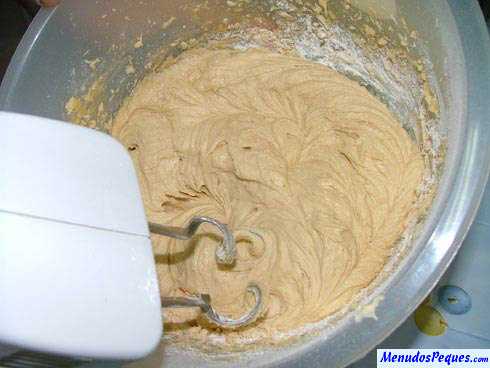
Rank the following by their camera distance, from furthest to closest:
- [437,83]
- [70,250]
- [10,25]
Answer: [10,25] < [437,83] < [70,250]

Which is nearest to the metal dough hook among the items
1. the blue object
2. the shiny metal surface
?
the shiny metal surface

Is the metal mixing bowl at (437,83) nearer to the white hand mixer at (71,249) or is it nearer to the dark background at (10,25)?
the white hand mixer at (71,249)

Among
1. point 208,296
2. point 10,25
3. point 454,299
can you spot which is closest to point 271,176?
point 208,296

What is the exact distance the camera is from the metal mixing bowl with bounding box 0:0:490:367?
928 millimetres

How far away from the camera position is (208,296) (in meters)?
1.17

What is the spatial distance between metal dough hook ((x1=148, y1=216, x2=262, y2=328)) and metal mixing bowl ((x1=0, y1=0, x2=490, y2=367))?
9cm

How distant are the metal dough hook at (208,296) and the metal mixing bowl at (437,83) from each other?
0.09 meters

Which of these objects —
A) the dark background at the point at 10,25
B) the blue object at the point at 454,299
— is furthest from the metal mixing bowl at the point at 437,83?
the dark background at the point at 10,25

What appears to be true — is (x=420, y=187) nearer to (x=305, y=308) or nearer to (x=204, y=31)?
(x=305, y=308)

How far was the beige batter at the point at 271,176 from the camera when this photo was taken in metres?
1.21

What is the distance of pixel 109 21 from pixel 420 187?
88 centimetres

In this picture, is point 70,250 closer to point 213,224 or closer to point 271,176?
point 213,224

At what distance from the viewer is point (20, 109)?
1205 millimetres

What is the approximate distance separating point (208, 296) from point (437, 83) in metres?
0.71
